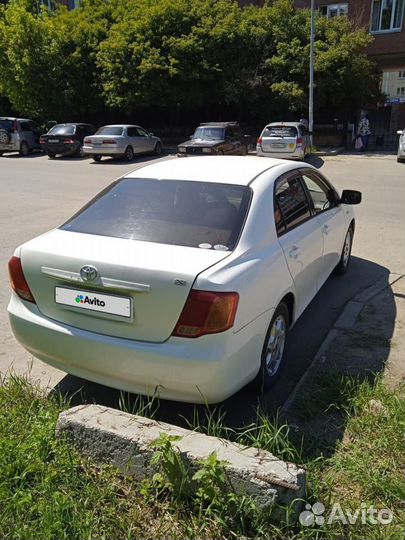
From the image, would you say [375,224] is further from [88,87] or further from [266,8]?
[88,87]

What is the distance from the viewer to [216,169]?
12.8ft

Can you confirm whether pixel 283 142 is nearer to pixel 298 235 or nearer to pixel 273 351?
pixel 298 235

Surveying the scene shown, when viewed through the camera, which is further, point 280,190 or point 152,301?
point 280,190

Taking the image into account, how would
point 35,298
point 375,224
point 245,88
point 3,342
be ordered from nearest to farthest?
point 35,298 → point 3,342 → point 375,224 → point 245,88

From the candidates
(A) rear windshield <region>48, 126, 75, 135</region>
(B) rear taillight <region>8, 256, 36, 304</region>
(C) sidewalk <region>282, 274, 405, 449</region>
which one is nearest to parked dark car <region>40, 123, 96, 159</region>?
(A) rear windshield <region>48, 126, 75, 135</region>

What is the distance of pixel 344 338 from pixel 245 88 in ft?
74.1

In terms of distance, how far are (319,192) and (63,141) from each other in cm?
1876

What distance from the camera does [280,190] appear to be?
3863 mm

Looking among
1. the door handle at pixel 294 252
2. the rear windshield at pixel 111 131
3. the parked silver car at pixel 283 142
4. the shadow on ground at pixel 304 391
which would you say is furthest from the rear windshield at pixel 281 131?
the door handle at pixel 294 252

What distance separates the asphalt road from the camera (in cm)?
362

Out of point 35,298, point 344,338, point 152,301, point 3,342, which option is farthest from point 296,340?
point 3,342

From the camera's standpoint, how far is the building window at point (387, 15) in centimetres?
2759

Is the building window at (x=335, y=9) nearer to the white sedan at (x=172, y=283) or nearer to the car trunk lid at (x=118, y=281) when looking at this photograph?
the white sedan at (x=172, y=283)

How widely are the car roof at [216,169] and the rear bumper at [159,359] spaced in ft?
3.85
